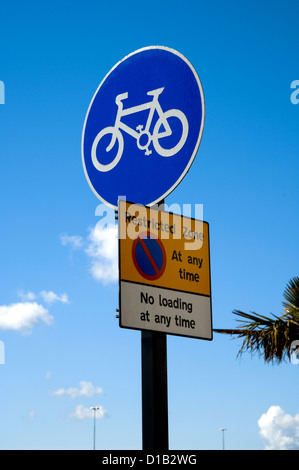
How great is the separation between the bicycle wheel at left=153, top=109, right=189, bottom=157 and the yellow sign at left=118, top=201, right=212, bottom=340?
1.30ft

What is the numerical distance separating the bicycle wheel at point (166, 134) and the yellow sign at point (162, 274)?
15.5 inches

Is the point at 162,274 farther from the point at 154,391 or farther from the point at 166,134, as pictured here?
the point at 166,134

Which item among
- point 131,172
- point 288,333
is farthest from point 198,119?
point 288,333

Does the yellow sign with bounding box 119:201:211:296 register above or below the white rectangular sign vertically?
above

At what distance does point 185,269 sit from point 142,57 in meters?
1.37

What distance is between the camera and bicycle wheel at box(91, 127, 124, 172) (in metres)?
3.99

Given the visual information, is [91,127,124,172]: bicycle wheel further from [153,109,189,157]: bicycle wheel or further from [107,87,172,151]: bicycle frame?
[153,109,189,157]: bicycle wheel

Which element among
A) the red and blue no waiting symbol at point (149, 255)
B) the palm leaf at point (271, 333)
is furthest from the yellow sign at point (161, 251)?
the palm leaf at point (271, 333)

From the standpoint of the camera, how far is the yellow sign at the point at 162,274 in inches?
132

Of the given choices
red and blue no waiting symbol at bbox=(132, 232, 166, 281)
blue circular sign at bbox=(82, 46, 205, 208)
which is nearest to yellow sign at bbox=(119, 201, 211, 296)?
red and blue no waiting symbol at bbox=(132, 232, 166, 281)

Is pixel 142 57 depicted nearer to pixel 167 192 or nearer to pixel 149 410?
pixel 167 192

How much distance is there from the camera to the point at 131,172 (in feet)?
12.8
